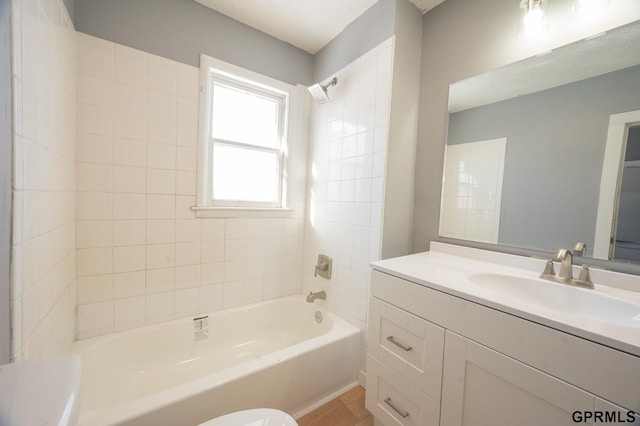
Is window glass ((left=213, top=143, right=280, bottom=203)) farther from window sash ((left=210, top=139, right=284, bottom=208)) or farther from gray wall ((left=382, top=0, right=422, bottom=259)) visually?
gray wall ((left=382, top=0, right=422, bottom=259))

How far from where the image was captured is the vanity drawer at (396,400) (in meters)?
0.94

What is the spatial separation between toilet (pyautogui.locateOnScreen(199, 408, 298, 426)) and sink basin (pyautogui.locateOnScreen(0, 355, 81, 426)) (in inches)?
20.9

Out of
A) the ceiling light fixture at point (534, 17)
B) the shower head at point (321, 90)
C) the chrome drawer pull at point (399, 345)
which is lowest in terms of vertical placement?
the chrome drawer pull at point (399, 345)

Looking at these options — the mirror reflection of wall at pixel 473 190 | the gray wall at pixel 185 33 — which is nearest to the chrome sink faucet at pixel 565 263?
the mirror reflection of wall at pixel 473 190

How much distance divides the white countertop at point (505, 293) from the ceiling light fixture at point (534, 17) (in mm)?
1018

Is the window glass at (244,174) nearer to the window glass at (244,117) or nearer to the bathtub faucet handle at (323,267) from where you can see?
the window glass at (244,117)

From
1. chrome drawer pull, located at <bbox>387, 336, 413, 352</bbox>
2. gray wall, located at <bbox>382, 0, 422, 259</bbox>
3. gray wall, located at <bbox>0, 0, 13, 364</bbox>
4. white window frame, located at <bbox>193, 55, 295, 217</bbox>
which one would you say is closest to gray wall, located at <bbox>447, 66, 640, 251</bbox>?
gray wall, located at <bbox>382, 0, 422, 259</bbox>

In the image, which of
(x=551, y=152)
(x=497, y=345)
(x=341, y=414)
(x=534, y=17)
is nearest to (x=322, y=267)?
(x=341, y=414)

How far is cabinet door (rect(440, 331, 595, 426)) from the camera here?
2.11 ft

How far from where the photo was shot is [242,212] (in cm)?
181

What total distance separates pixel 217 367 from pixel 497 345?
1.60m

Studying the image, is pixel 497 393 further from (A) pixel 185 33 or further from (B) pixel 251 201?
(A) pixel 185 33

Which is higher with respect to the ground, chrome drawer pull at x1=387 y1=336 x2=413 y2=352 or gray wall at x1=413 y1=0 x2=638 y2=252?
gray wall at x1=413 y1=0 x2=638 y2=252

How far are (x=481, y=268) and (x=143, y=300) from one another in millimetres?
1925
